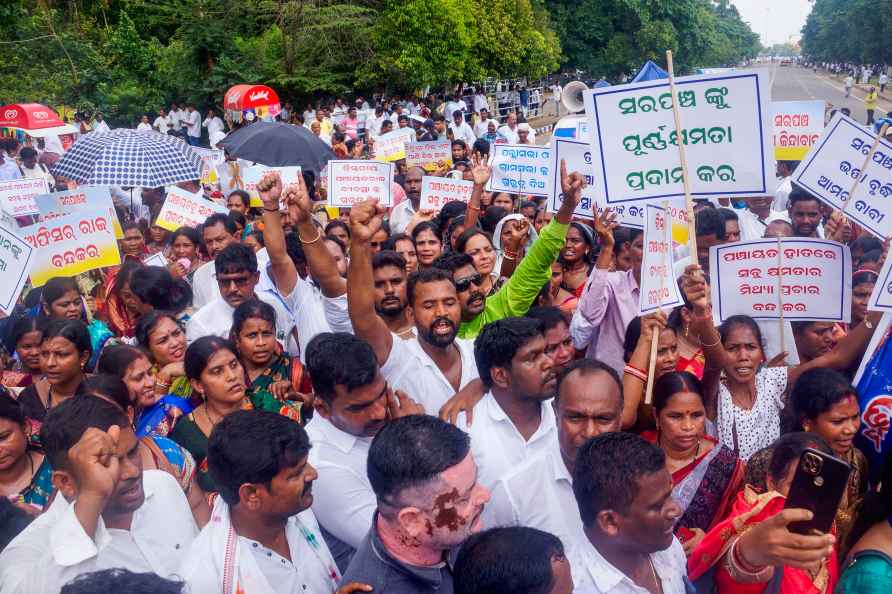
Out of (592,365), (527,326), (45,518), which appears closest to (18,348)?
(45,518)

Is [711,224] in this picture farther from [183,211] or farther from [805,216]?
[183,211]

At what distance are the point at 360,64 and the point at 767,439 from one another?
2646 cm

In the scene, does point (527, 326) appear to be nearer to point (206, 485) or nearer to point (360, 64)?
point (206, 485)

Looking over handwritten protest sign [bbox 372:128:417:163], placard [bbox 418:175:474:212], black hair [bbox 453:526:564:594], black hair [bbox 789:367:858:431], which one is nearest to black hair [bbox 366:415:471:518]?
black hair [bbox 453:526:564:594]

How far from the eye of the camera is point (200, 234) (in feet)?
22.1

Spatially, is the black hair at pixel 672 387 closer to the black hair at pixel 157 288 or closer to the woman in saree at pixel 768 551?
the woman in saree at pixel 768 551

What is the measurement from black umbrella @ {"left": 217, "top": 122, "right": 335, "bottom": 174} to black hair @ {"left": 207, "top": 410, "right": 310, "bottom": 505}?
604 cm

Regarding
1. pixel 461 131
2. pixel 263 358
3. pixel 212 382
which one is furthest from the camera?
pixel 461 131

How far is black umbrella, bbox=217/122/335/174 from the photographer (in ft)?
27.4

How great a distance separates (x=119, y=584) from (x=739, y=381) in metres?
2.86

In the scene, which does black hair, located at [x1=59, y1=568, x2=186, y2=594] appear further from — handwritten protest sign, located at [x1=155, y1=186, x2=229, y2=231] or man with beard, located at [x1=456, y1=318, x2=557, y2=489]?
handwritten protest sign, located at [x1=155, y1=186, x2=229, y2=231]

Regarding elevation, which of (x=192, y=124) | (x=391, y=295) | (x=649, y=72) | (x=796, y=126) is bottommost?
(x=192, y=124)

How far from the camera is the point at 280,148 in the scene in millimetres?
8445

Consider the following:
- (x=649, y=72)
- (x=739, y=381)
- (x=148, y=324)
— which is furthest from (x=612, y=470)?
(x=649, y=72)
